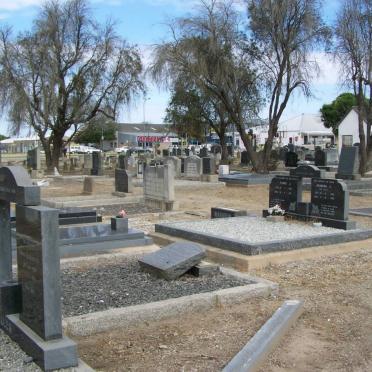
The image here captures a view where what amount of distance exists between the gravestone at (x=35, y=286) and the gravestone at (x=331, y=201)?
6403 mm

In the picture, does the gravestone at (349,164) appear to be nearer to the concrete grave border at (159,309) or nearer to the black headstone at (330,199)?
the black headstone at (330,199)

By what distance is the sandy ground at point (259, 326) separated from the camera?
4.21 m

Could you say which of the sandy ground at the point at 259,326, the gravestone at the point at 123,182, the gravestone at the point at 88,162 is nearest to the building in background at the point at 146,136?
the gravestone at the point at 88,162

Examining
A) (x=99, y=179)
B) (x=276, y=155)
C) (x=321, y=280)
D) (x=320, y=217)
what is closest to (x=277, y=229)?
(x=320, y=217)

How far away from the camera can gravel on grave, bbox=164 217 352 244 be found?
27.7ft

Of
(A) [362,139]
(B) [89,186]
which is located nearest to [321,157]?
(A) [362,139]

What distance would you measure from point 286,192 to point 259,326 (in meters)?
5.86

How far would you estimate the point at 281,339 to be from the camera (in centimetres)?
474

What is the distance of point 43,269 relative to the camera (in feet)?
12.6

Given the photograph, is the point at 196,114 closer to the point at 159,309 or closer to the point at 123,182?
the point at 123,182

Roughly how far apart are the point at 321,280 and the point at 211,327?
90.0 inches

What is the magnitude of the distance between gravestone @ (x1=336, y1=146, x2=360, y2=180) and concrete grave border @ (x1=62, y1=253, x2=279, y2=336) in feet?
53.0

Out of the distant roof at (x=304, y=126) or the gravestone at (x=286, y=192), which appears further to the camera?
the distant roof at (x=304, y=126)

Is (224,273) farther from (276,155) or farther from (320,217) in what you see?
(276,155)
